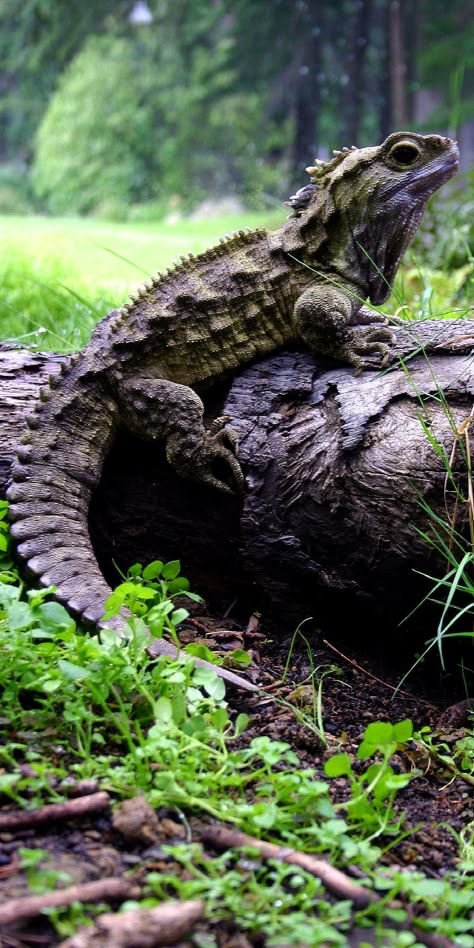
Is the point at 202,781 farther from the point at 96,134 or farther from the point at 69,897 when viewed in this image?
the point at 96,134

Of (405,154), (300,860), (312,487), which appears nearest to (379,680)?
(312,487)

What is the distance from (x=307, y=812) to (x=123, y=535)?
5.29 feet

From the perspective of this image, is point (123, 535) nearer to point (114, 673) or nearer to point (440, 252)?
point (114, 673)

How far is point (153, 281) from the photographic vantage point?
11.7 feet

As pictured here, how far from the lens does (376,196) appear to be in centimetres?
367

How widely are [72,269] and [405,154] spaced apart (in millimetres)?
3961

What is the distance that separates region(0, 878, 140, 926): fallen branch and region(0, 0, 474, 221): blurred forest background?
264 inches

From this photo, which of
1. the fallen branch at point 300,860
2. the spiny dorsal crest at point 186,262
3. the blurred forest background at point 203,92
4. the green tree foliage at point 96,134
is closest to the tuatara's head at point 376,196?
the spiny dorsal crest at point 186,262

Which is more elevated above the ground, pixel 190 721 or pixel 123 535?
pixel 123 535

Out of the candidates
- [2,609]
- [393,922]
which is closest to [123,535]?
[2,609]

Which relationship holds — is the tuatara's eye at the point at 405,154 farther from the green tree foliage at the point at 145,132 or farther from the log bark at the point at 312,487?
the green tree foliage at the point at 145,132

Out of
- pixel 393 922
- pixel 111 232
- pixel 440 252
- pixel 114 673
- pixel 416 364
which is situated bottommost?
pixel 393 922

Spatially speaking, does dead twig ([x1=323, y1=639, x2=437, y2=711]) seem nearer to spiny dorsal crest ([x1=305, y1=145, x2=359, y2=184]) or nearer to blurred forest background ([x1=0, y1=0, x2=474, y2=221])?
spiny dorsal crest ([x1=305, y1=145, x2=359, y2=184])

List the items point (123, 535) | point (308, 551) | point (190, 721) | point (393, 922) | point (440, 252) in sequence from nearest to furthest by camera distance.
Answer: point (393, 922)
point (190, 721)
point (308, 551)
point (123, 535)
point (440, 252)
